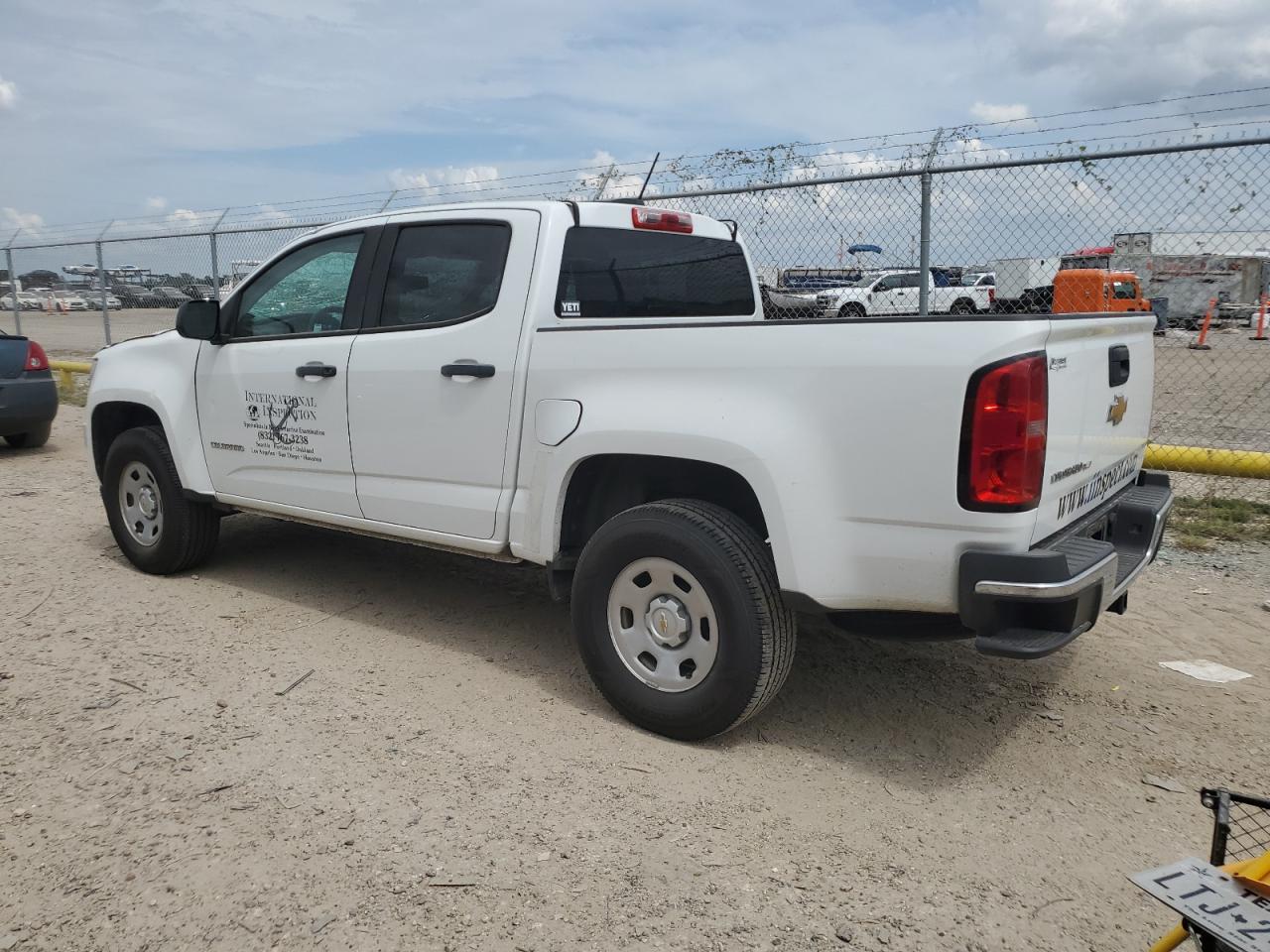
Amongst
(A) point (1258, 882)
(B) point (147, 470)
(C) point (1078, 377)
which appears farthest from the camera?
(B) point (147, 470)

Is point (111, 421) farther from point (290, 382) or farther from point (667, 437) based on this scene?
point (667, 437)

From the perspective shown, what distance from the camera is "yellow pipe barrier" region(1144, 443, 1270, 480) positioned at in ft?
20.4

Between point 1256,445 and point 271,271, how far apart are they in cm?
842

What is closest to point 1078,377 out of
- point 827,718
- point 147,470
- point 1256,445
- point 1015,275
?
point 827,718

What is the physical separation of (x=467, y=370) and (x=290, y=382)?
1.17 meters

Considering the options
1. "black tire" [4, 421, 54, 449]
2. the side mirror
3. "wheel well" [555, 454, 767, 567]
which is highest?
the side mirror

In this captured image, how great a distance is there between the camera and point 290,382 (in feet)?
15.2

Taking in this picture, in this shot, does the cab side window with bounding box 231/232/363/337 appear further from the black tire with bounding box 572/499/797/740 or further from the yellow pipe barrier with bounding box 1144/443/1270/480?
the yellow pipe barrier with bounding box 1144/443/1270/480

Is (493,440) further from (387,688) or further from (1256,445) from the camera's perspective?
(1256,445)

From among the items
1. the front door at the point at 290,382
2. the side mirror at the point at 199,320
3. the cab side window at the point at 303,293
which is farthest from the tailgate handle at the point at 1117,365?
the side mirror at the point at 199,320

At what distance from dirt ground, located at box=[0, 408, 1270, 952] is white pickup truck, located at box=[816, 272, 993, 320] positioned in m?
3.77

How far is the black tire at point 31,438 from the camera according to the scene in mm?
9555

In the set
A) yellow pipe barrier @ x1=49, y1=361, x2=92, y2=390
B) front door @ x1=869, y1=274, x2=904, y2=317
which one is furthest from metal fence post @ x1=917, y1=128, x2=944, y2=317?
yellow pipe barrier @ x1=49, y1=361, x2=92, y2=390

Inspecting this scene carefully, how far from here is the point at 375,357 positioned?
426cm
